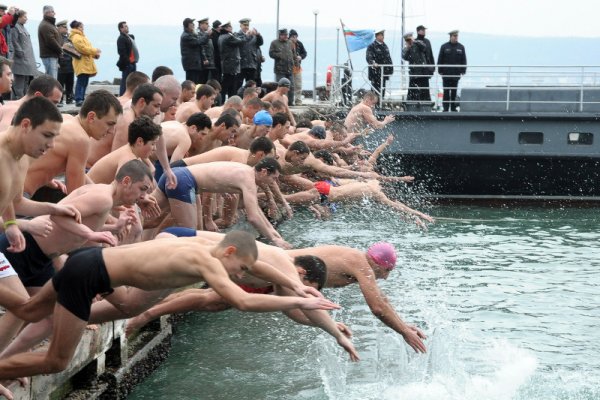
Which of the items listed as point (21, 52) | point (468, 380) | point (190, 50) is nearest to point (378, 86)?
point (190, 50)

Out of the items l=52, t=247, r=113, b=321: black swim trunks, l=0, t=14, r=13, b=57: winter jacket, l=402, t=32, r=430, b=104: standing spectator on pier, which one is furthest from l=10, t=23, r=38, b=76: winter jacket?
l=52, t=247, r=113, b=321: black swim trunks

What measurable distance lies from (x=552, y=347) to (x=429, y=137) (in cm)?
1068

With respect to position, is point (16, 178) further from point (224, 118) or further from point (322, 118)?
point (322, 118)

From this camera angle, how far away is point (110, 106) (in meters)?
7.75

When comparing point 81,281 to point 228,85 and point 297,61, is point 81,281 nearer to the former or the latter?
point 228,85

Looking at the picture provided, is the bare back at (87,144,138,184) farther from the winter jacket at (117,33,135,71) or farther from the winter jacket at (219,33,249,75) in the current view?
the winter jacket at (219,33,249,75)

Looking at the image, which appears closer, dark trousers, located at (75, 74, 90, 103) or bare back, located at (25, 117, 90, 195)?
bare back, located at (25, 117, 90, 195)

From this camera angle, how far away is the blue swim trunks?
1009cm

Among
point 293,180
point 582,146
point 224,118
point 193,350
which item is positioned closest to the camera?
point 193,350

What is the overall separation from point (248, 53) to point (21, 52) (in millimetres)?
7187

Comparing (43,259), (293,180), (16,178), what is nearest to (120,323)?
(43,259)

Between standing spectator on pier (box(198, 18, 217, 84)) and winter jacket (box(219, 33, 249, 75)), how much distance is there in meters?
0.23

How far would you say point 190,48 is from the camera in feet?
66.0

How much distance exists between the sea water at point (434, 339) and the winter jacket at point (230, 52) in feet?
18.8
